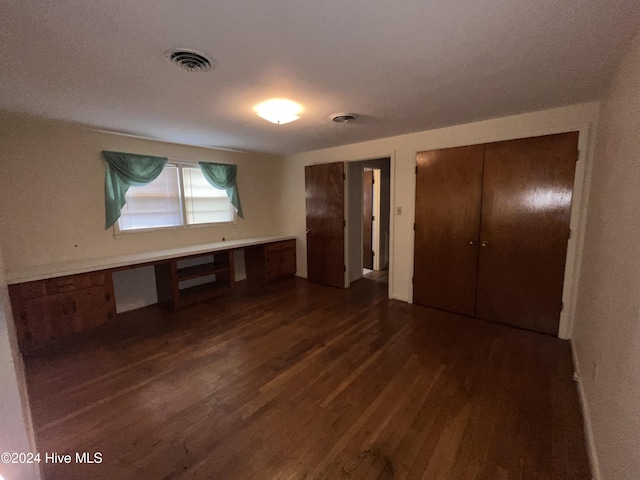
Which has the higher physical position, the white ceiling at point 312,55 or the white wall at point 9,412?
the white ceiling at point 312,55

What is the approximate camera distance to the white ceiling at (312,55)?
4.02 ft

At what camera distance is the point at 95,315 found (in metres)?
2.94

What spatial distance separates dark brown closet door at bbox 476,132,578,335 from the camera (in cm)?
263

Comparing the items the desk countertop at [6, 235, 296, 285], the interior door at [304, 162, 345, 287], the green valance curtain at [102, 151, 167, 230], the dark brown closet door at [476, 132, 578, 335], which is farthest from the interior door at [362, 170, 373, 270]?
the green valance curtain at [102, 151, 167, 230]

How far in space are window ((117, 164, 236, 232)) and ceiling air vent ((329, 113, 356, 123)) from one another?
262 cm

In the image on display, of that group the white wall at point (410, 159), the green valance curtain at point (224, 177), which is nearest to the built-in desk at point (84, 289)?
the green valance curtain at point (224, 177)

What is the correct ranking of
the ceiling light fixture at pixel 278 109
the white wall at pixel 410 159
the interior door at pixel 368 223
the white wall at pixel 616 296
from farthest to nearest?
1. the interior door at pixel 368 223
2. the white wall at pixel 410 159
3. the ceiling light fixture at pixel 278 109
4. the white wall at pixel 616 296

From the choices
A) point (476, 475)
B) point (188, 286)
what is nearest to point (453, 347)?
point (476, 475)

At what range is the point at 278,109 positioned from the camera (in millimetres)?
2373

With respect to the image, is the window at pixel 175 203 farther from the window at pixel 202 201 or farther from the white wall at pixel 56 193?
the white wall at pixel 56 193

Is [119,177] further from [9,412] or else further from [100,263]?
[9,412]

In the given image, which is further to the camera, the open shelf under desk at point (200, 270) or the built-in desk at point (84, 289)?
the open shelf under desk at point (200, 270)

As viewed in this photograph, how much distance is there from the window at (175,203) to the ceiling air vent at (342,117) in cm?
262

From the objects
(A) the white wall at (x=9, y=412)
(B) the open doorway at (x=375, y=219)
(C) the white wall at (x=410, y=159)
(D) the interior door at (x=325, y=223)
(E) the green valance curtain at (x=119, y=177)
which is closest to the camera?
(A) the white wall at (x=9, y=412)
